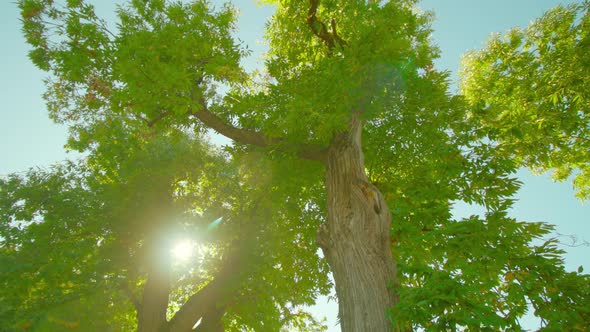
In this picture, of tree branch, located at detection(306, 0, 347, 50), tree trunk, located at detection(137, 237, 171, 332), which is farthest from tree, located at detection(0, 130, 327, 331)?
tree branch, located at detection(306, 0, 347, 50)

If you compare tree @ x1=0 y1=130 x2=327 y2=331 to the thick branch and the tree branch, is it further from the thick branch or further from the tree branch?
the tree branch

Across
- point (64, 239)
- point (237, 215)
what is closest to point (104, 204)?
point (64, 239)

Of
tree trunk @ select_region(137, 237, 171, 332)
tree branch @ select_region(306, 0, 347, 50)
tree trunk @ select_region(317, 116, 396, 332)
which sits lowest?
tree trunk @ select_region(317, 116, 396, 332)

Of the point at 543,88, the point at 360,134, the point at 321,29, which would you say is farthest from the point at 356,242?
the point at 543,88

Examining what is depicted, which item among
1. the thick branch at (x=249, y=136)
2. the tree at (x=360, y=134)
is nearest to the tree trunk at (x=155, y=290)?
the tree at (x=360, y=134)

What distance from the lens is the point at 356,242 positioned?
4887 millimetres

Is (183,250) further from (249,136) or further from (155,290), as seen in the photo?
(249,136)

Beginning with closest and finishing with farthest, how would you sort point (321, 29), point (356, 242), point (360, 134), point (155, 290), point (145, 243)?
point (356, 242)
point (360, 134)
point (321, 29)
point (155, 290)
point (145, 243)

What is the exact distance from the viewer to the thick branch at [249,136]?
6598mm

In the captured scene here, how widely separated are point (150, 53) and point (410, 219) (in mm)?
5435

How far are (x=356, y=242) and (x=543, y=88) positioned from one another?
25.7 ft

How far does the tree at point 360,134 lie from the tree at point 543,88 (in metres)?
1.60

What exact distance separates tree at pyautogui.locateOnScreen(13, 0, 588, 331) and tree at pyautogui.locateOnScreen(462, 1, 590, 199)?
62.9 inches

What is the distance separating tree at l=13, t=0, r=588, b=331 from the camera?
419 centimetres
